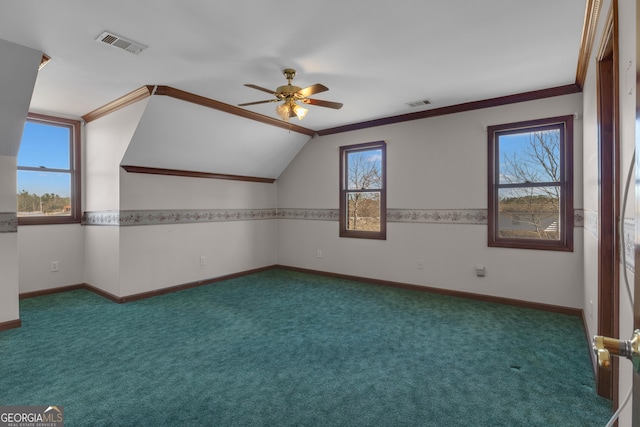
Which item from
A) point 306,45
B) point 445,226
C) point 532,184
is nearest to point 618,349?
point 306,45

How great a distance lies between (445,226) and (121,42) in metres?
3.95

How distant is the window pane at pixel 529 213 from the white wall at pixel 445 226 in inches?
8.0

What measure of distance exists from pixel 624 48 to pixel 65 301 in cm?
542

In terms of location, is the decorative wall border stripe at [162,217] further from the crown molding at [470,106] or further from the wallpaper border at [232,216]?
the crown molding at [470,106]

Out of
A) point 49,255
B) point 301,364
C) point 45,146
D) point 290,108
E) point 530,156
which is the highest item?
point 290,108

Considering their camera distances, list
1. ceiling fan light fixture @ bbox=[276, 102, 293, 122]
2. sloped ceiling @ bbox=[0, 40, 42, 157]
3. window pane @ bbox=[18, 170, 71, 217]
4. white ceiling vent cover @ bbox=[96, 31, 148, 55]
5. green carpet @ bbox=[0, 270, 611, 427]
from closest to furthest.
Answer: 1. green carpet @ bbox=[0, 270, 611, 427]
2. white ceiling vent cover @ bbox=[96, 31, 148, 55]
3. sloped ceiling @ bbox=[0, 40, 42, 157]
4. ceiling fan light fixture @ bbox=[276, 102, 293, 122]
5. window pane @ bbox=[18, 170, 71, 217]

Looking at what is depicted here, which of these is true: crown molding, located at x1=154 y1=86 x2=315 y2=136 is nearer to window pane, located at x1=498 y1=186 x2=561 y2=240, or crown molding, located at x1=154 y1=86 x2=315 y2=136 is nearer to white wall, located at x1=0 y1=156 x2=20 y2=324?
white wall, located at x1=0 y1=156 x2=20 y2=324

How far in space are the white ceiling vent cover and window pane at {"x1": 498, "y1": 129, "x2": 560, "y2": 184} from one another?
12.9ft

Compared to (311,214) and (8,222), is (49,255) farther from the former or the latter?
(311,214)

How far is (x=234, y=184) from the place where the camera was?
18.0ft

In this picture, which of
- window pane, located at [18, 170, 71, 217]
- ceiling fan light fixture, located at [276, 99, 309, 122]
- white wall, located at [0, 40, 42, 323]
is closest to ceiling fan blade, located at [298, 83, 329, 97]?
ceiling fan light fixture, located at [276, 99, 309, 122]

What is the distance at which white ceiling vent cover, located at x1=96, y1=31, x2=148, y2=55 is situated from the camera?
251 cm

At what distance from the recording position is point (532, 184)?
12.6ft

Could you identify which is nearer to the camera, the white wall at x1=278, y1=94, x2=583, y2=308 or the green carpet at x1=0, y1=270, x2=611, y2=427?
the green carpet at x1=0, y1=270, x2=611, y2=427
